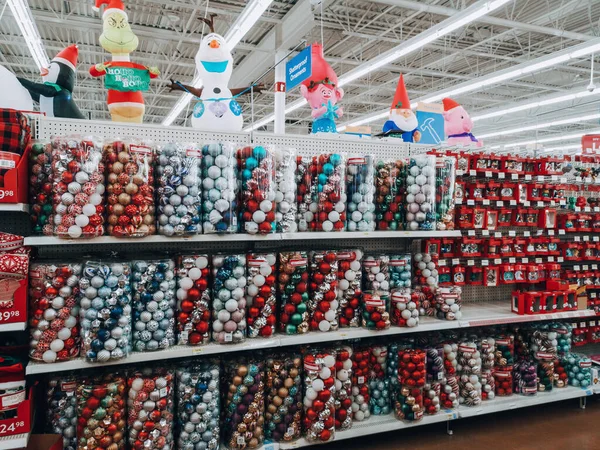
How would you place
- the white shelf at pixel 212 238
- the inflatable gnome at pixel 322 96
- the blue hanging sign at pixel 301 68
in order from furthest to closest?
the blue hanging sign at pixel 301 68 → the inflatable gnome at pixel 322 96 → the white shelf at pixel 212 238

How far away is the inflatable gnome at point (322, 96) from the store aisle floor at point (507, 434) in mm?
2452

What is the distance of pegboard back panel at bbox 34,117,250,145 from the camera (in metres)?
2.42

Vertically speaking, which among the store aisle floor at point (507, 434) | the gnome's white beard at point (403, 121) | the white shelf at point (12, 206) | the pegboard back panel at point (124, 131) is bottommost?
the store aisle floor at point (507, 434)

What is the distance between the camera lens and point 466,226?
137 inches

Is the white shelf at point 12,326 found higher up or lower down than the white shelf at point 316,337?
higher up

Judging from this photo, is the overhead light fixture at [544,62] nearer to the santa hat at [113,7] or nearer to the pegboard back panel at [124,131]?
the pegboard back panel at [124,131]

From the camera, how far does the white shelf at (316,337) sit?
2125 mm

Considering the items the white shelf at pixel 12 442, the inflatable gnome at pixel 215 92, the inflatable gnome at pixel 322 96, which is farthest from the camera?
the inflatable gnome at pixel 322 96

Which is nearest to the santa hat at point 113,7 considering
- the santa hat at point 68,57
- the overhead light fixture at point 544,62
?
the santa hat at point 68,57

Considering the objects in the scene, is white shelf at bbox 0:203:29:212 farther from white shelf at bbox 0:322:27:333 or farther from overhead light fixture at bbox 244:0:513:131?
overhead light fixture at bbox 244:0:513:131

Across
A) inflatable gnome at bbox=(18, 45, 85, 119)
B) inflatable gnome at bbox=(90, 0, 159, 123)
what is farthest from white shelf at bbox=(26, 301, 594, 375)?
inflatable gnome at bbox=(18, 45, 85, 119)

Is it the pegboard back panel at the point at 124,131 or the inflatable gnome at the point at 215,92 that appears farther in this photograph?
the inflatable gnome at the point at 215,92

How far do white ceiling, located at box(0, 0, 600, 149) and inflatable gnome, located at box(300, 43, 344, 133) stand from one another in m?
3.44

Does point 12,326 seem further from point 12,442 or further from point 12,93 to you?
point 12,93
